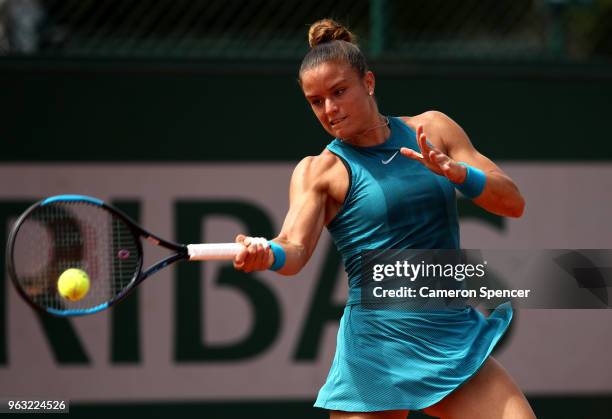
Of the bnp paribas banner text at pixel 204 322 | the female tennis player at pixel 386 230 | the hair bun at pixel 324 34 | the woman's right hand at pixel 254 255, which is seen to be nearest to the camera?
the woman's right hand at pixel 254 255

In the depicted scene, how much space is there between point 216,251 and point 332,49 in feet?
2.39

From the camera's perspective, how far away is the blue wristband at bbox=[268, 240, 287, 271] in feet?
9.72

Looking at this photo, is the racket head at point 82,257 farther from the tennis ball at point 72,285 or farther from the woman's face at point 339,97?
the woman's face at point 339,97

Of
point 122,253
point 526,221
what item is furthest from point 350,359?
point 526,221

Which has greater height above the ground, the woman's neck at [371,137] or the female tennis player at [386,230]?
the woman's neck at [371,137]

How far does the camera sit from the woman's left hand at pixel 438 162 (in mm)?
2932

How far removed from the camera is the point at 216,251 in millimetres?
2982

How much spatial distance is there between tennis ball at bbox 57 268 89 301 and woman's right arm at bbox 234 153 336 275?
1.82ft

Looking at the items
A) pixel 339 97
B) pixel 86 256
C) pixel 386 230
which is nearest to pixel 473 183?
pixel 386 230

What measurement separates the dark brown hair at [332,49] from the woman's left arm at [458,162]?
0.30m

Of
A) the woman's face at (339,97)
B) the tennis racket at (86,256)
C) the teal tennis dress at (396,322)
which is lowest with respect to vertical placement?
the teal tennis dress at (396,322)

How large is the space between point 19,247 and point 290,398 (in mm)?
1497

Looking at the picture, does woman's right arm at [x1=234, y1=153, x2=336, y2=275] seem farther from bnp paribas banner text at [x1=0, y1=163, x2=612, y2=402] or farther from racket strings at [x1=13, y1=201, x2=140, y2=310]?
bnp paribas banner text at [x1=0, y1=163, x2=612, y2=402]

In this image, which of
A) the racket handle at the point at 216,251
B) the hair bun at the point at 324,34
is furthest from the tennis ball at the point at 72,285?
the hair bun at the point at 324,34
